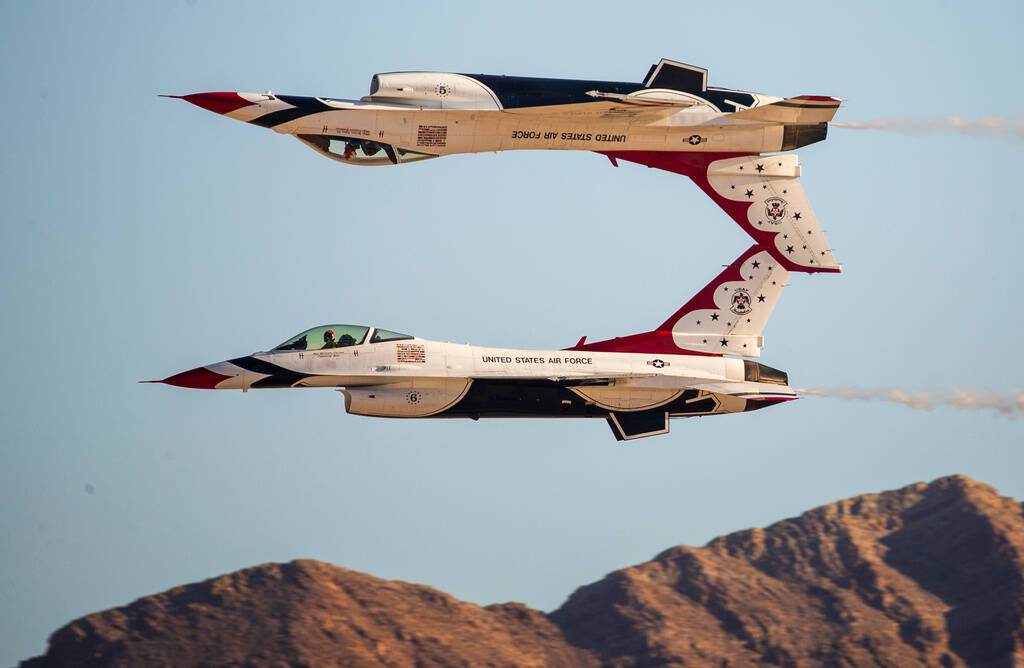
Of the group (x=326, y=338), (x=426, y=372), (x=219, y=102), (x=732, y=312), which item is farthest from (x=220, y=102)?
(x=732, y=312)

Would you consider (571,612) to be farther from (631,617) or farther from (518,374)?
(518,374)

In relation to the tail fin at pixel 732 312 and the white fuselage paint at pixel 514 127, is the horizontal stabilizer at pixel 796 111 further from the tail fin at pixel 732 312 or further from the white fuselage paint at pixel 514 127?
the tail fin at pixel 732 312

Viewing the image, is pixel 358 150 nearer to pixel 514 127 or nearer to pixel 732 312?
pixel 514 127

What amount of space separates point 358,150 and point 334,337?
4403 mm

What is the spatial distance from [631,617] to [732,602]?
374cm

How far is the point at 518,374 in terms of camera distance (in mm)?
34344

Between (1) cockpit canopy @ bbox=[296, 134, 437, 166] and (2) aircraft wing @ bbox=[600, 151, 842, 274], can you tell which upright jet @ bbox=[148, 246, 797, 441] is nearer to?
(2) aircraft wing @ bbox=[600, 151, 842, 274]

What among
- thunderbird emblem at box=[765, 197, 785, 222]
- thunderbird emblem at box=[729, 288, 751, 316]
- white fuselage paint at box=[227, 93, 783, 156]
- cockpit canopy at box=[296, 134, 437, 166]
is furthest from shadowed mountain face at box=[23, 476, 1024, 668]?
white fuselage paint at box=[227, 93, 783, 156]

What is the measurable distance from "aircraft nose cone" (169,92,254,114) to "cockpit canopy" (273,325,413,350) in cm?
534

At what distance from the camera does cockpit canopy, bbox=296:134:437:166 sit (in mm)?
35281

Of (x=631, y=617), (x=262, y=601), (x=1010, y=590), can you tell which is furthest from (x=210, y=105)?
(x=1010, y=590)

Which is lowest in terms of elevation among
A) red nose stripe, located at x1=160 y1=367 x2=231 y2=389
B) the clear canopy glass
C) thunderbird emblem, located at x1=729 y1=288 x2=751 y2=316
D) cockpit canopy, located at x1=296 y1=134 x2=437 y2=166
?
red nose stripe, located at x1=160 y1=367 x2=231 y2=389

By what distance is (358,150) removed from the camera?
116 feet

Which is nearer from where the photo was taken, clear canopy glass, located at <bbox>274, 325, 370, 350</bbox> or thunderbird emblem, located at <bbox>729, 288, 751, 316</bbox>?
clear canopy glass, located at <bbox>274, 325, 370, 350</bbox>
